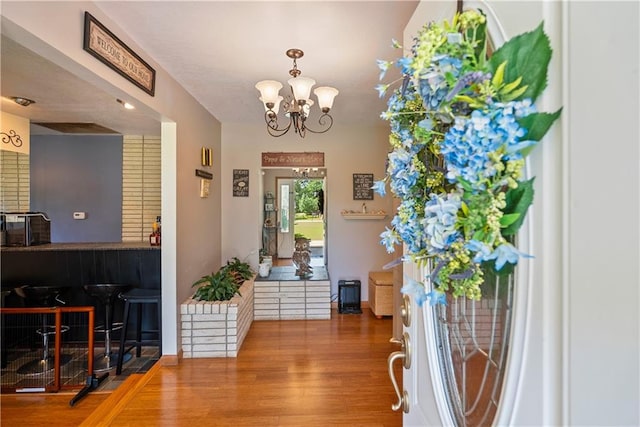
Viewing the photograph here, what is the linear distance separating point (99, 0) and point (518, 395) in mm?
2435

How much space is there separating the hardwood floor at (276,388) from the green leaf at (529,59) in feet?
6.92

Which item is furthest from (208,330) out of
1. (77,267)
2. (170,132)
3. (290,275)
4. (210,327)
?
(170,132)

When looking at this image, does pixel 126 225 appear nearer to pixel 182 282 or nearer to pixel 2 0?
pixel 182 282

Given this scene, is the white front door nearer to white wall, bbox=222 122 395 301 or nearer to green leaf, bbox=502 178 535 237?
green leaf, bbox=502 178 535 237

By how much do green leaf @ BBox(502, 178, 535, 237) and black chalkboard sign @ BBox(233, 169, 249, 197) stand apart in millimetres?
4025

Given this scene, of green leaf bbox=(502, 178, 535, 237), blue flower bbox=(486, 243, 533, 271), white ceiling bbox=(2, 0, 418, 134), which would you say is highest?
white ceiling bbox=(2, 0, 418, 134)

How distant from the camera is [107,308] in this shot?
3020 millimetres

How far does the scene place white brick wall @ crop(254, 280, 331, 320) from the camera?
3.88 meters

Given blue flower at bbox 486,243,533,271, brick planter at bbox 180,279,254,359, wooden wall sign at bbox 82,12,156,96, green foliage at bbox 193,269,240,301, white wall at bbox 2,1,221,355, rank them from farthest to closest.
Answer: green foliage at bbox 193,269,240,301
brick planter at bbox 180,279,254,359
wooden wall sign at bbox 82,12,156,96
white wall at bbox 2,1,221,355
blue flower at bbox 486,243,533,271

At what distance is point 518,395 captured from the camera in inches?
24.6

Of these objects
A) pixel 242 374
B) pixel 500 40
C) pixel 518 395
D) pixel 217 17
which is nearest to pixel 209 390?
pixel 242 374

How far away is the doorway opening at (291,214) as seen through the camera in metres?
4.78

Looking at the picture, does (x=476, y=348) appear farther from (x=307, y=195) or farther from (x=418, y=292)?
Result: (x=307, y=195)

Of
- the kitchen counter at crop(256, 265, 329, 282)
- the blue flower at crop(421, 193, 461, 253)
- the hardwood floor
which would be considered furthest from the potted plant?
the blue flower at crop(421, 193, 461, 253)
